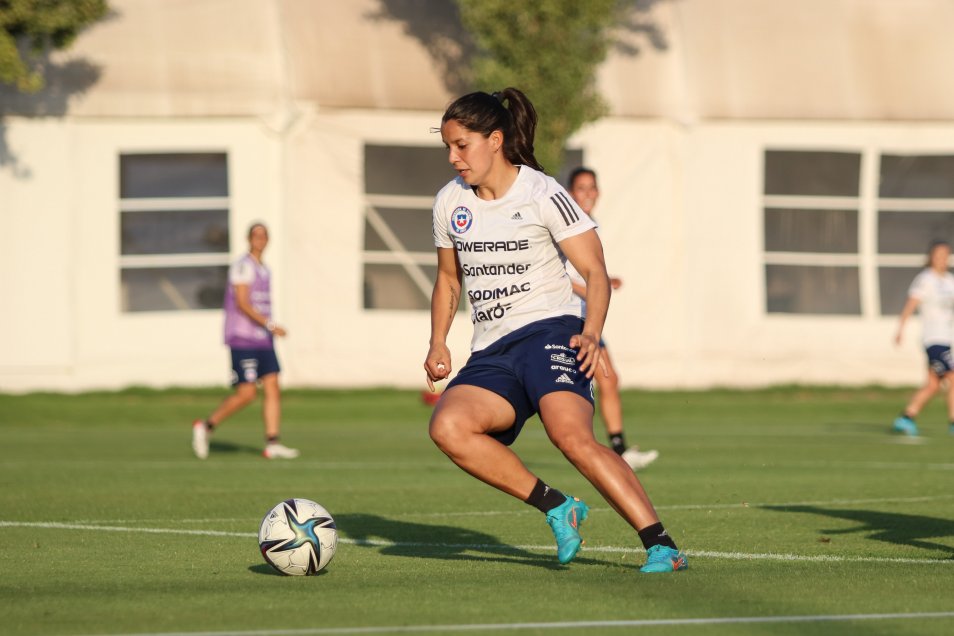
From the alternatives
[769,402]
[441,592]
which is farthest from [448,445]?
[769,402]

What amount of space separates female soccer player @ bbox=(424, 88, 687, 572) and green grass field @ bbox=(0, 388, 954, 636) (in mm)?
406

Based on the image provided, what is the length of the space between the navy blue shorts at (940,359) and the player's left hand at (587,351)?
1319 centimetres

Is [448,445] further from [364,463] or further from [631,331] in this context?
[631,331]

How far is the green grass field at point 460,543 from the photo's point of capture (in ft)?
19.4

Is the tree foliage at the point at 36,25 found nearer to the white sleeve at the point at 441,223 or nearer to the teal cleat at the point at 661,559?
the white sleeve at the point at 441,223

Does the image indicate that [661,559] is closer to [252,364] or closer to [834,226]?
[252,364]

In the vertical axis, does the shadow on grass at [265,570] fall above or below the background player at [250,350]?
below

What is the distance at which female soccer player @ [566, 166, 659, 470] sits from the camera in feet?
40.8

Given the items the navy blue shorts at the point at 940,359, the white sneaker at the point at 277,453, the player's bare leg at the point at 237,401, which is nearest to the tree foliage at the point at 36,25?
the player's bare leg at the point at 237,401

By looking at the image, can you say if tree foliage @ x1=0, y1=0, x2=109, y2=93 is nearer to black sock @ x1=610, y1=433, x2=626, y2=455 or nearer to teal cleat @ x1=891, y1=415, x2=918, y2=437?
teal cleat @ x1=891, y1=415, x2=918, y2=437

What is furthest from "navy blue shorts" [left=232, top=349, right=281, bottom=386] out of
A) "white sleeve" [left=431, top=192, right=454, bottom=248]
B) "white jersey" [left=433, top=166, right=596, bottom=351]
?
"white jersey" [left=433, top=166, right=596, bottom=351]

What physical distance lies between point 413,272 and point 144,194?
4986 mm

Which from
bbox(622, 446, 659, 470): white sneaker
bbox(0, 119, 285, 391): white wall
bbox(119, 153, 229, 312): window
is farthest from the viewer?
bbox(119, 153, 229, 312): window

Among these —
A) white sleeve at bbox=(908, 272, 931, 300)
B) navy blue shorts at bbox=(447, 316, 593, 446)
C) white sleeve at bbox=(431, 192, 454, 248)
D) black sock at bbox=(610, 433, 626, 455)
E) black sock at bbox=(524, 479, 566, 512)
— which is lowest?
black sock at bbox=(610, 433, 626, 455)
